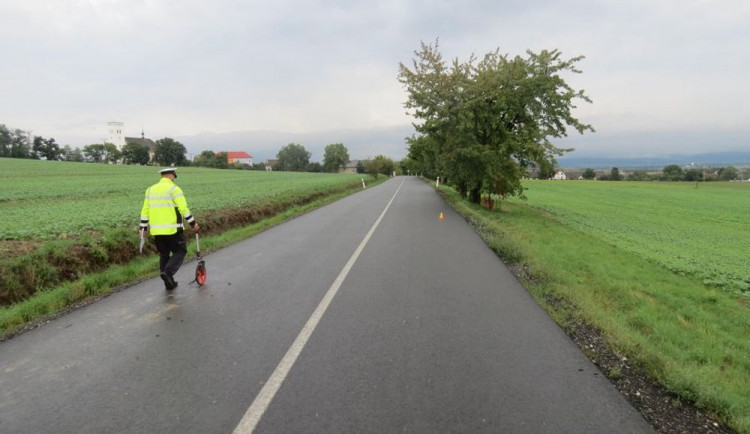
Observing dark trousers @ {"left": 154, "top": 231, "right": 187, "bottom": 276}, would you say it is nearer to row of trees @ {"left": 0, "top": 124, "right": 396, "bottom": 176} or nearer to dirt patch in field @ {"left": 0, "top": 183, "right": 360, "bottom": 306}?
dirt patch in field @ {"left": 0, "top": 183, "right": 360, "bottom": 306}

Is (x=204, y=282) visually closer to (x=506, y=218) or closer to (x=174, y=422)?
(x=174, y=422)

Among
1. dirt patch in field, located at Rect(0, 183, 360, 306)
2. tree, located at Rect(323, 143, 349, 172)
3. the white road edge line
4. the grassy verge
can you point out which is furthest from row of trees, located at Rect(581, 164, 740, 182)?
the grassy verge

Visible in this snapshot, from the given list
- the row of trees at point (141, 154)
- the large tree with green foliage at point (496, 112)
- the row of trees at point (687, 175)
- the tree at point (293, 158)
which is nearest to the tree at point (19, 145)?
the row of trees at point (141, 154)

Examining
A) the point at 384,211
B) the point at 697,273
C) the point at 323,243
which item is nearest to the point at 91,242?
the point at 323,243

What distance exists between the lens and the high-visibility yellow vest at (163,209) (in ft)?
20.3

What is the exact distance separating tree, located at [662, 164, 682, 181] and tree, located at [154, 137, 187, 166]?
12675 centimetres

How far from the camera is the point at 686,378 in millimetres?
3643

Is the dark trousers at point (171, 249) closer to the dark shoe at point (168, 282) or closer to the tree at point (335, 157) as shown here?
the dark shoe at point (168, 282)

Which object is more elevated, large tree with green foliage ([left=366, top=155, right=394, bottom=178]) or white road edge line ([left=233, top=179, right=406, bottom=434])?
large tree with green foliage ([left=366, top=155, right=394, bottom=178])

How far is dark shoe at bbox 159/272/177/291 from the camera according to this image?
20.7 ft

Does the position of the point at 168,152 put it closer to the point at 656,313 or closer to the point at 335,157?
the point at 335,157

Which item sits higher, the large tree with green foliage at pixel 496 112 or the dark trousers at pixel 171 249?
the large tree with green foliage at pixel 496 112

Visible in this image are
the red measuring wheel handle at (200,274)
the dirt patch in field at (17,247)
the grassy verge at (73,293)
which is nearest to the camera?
the grassy verge at (73,293)

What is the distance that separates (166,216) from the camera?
20.5ft
